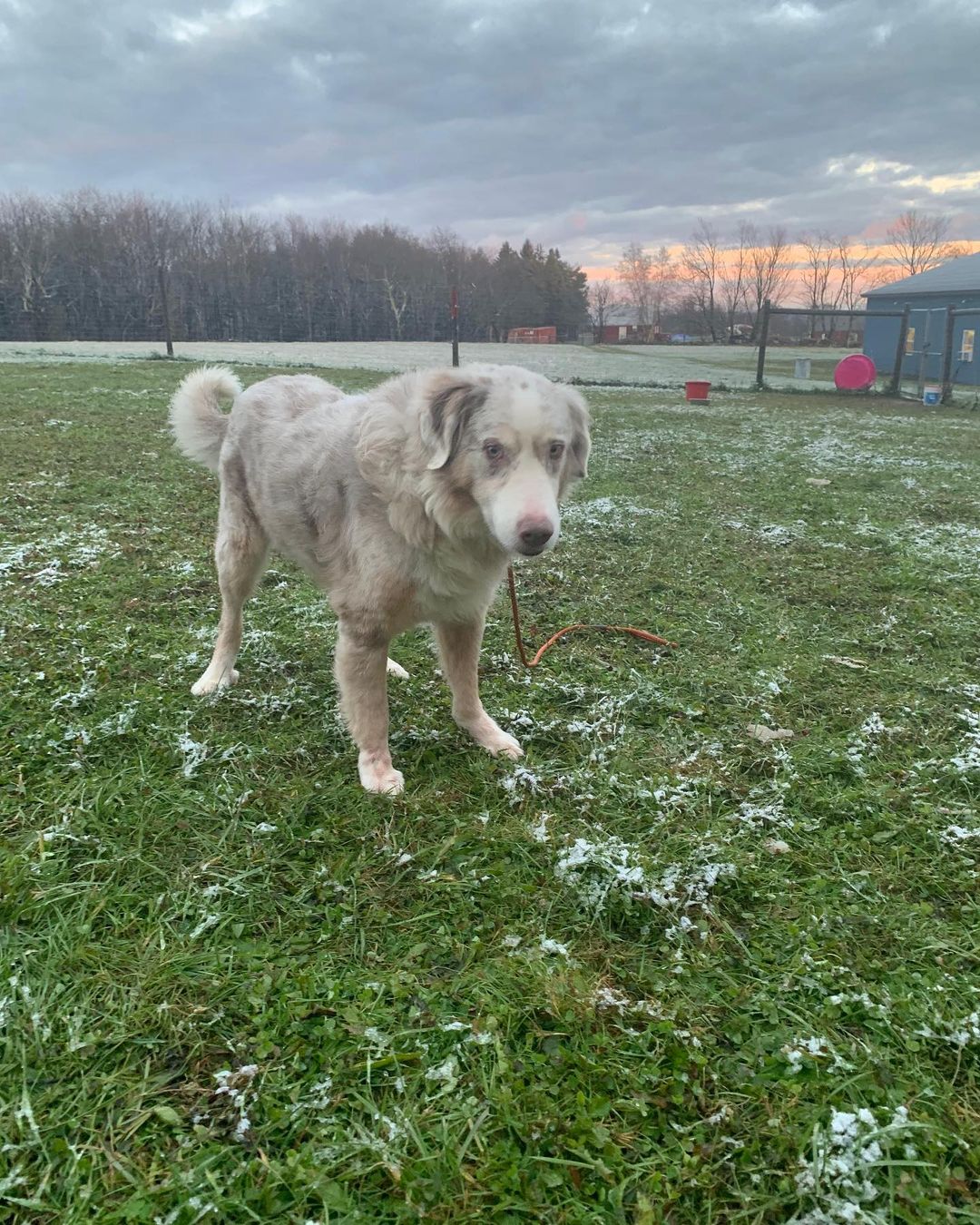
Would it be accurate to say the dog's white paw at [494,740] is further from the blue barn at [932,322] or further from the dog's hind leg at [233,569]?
the blue barn at [932,322]

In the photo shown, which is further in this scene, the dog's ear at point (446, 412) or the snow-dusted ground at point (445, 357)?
the snow-dusted ground at point (445, 357)

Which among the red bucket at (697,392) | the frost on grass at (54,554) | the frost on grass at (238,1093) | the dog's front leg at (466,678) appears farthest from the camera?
the red bucket at (697,392)

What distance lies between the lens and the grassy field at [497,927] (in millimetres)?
1491

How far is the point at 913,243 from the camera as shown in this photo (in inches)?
2116

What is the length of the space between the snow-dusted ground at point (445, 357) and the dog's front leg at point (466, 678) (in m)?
15.9

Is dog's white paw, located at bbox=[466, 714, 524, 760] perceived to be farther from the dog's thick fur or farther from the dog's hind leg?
the dog's hind leg

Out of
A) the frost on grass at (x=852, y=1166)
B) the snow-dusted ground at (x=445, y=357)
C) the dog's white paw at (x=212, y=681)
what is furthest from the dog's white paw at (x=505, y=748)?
the snow-dusted ground at (x=445, y=357)

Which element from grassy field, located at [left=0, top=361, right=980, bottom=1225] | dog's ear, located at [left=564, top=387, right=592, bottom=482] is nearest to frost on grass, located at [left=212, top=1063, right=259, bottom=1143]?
grassy field, located at [left=0, top=361, right=980, bottom=1225]

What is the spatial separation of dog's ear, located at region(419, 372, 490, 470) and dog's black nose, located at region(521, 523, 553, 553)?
1.42 ft

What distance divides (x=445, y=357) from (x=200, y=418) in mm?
19490

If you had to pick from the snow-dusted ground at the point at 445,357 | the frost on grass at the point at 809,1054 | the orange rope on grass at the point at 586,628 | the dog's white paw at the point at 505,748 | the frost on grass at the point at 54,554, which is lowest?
the frost on grass at the point at 809,1054

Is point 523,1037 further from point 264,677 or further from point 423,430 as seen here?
point 264,677

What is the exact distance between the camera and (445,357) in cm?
2212

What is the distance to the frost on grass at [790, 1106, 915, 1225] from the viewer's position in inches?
55.6
